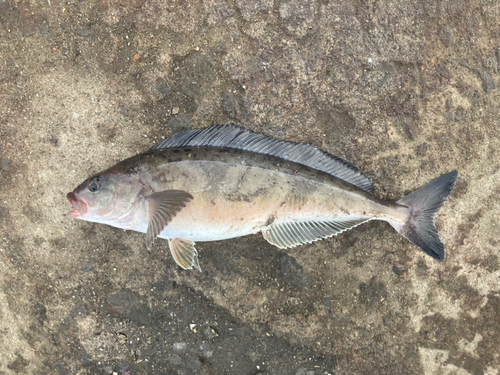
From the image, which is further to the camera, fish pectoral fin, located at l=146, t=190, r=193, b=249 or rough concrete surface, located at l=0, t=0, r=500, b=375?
rough concrete surface, located at l=0, t=0, r=500, b=375

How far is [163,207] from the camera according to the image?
2920mm

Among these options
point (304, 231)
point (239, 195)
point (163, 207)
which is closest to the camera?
point (163, 207)

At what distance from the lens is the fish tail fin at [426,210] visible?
3258mm

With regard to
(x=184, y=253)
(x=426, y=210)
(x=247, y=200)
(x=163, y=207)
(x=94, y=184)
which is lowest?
(x=426, y=210)

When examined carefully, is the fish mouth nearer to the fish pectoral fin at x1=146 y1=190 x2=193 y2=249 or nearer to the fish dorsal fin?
the fish pectoral fin at x1=146 y1=190 x2=193 y2=249

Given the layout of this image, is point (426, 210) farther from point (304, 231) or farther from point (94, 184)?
point (94, 184)

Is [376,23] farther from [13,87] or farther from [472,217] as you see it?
[13,87]

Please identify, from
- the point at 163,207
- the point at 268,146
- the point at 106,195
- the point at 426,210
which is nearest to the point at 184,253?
the point at 163,207

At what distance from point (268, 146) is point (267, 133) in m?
0.37

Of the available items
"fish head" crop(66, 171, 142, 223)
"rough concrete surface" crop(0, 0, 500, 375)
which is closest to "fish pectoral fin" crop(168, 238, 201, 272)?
"rough concrete surface" crop(0, 0, 500, 375)

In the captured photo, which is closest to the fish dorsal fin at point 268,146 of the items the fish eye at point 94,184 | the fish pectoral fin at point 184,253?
the fish eye at point 94,184

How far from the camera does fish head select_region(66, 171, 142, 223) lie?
297 centimetres

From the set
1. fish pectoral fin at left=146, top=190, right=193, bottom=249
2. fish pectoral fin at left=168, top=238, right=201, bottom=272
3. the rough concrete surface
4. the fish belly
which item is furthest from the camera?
the rough concrete surface

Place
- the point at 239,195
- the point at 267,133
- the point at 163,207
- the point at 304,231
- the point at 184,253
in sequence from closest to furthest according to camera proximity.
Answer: the point at 163,207, the point at 239,195, the point at 184,253, the point at 304,231, the point at 267,133
